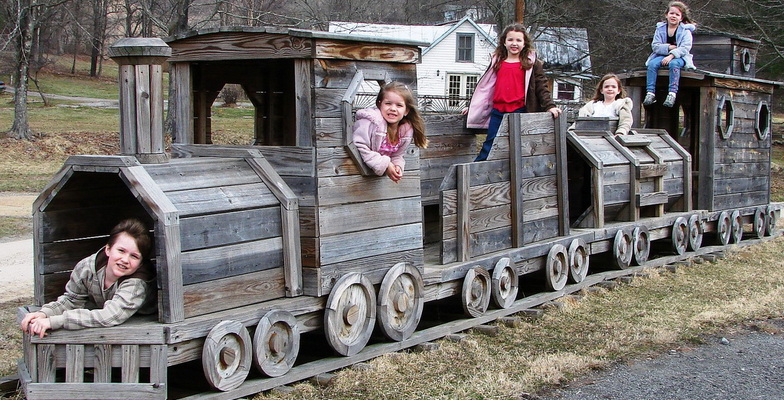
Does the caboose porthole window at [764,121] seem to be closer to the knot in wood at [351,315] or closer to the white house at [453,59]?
the knot in wood at [351,315]

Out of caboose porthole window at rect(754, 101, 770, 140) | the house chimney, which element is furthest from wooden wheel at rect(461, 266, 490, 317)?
caboose porthole window at rect(754, 101, 770, 140)

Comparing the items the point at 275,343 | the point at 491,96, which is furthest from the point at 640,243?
the point at 275,343

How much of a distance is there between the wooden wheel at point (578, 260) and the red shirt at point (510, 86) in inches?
59.6

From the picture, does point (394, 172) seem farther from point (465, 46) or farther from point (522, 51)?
point (465, 46)

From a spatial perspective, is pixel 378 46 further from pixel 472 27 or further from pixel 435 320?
pixel 472 27

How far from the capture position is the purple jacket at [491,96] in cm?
898

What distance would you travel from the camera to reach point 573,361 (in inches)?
258

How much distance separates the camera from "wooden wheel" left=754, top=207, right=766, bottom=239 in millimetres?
13539

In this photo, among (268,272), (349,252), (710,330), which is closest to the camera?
(268,272)

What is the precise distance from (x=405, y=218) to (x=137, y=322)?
2.31 meters

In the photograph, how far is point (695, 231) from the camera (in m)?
11.9

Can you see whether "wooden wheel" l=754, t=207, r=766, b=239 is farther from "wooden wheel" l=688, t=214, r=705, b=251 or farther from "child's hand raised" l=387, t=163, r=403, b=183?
"child's hand raised" l=387, t=163, r=403, b=183

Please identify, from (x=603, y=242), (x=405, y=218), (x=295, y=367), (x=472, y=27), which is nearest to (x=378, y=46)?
(x=405, y=218)

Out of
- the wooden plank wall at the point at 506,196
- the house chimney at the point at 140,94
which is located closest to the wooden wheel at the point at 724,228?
the wooden plank wall at the point at 506,196
